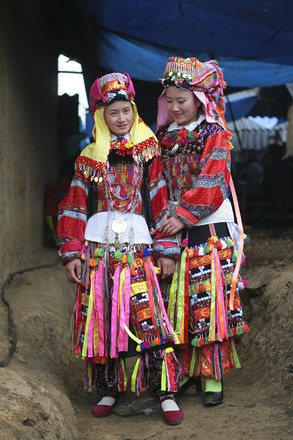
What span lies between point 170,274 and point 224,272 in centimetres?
30

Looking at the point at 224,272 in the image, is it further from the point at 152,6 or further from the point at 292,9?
the point at 152,6

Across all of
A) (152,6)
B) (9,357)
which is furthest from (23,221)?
(9,357)

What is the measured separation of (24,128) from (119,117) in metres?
3.07

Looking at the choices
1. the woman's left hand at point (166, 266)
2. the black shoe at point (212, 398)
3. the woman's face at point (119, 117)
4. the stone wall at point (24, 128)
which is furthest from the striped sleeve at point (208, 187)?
the stone wall at point (24, 128)

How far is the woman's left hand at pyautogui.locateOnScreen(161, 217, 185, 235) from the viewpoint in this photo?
139 inches

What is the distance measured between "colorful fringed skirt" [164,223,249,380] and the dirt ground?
0.30 meters

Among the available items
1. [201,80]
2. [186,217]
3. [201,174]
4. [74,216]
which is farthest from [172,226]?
[201,80]

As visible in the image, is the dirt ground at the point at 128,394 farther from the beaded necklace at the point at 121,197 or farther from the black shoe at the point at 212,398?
the beaded necklace at the point at 121,197

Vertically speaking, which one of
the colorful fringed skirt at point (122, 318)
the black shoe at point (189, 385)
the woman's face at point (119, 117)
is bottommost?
the black shoe at point (189, 385)

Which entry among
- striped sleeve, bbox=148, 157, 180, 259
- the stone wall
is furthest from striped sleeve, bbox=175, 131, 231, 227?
the stone wall

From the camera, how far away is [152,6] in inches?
260

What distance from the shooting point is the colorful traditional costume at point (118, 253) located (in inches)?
140

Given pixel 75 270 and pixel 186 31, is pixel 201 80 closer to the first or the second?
pixel 75 270

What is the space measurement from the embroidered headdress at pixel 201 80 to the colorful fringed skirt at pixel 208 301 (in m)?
0.66
